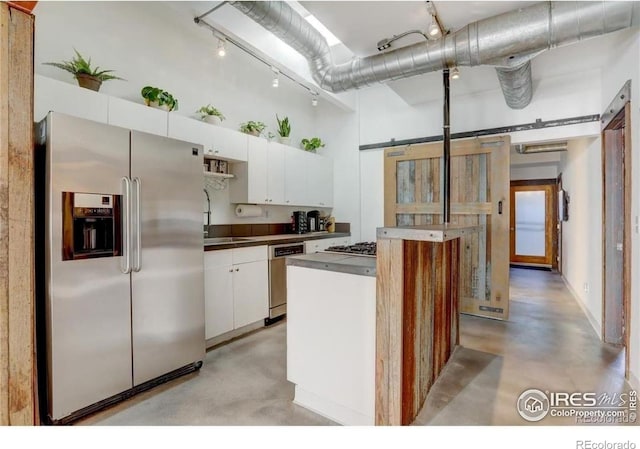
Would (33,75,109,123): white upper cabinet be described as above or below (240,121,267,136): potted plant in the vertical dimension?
below

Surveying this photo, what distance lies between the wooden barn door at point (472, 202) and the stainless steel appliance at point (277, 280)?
1761mm

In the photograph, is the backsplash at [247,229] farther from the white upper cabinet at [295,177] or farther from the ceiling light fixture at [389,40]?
the ceiling light fixture at [389,40]

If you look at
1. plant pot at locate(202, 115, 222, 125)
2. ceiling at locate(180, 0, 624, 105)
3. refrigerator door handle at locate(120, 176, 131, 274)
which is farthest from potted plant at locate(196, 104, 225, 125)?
refrigerator door handle at locate(120, 176, 131, 274)

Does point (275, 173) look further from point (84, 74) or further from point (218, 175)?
point (84, 74)

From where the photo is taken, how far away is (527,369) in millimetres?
2596

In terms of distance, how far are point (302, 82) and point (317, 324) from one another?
329 centimetres

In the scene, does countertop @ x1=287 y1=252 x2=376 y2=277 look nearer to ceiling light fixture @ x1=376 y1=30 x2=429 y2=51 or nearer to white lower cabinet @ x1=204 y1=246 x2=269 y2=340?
white lower cabinet @ x1=204 y1=246 x2=269 y2=340

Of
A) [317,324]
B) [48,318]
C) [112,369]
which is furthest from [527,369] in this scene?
[48,318]

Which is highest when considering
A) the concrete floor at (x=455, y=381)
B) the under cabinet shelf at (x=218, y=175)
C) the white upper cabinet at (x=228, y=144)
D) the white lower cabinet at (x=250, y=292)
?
the white upper cabinet at (x=228, y=144)

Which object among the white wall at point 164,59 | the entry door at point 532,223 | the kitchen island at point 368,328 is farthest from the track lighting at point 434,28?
the entry door at point 532,223

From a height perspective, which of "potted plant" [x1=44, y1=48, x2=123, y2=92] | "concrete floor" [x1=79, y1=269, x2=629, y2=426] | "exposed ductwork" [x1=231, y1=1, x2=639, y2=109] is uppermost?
"exposed ductwork" [x1=231, y1=1, x2=639, y2=109]

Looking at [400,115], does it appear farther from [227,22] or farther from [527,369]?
[527,369]

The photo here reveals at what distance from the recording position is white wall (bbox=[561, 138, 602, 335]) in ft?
11.2

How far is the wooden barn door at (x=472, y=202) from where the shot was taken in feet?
12.8
